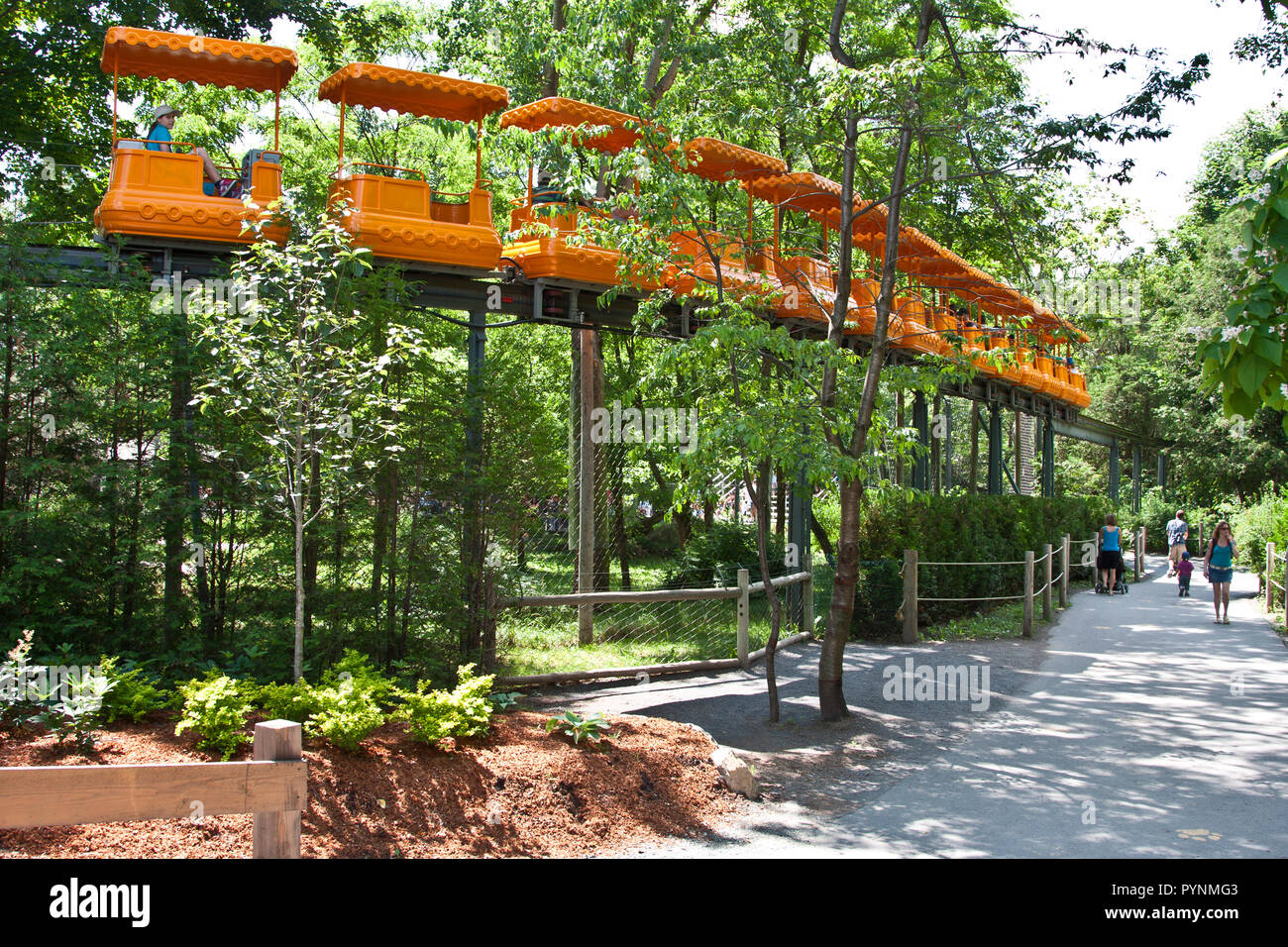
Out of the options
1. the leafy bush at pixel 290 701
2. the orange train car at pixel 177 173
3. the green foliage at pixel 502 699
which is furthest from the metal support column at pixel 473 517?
the leafy bush at pixel 290 701

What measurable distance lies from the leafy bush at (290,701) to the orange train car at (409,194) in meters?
5.39

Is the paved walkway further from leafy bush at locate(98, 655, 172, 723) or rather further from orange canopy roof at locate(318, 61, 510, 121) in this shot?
orange canopy roof at locate(318, 61, 510, 121)

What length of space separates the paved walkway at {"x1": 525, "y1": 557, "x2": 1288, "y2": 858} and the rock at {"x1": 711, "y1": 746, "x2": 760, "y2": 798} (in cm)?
18

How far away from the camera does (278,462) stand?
29.5ft

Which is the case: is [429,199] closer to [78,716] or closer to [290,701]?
[290,701]

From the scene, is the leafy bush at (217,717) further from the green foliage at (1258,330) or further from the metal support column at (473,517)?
the green foliage at (1258,330)

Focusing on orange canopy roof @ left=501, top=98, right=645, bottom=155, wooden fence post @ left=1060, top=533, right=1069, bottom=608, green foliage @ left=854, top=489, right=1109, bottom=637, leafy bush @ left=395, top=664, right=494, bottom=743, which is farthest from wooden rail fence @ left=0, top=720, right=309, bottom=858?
wooden fence post @ left=1060, top=533, right=1069, bottom=608

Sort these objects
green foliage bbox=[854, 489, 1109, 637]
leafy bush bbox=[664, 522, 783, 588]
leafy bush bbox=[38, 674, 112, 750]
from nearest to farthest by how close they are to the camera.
Result: 1. leafy bush bbox=[38, 674, 112, 750]
2. green foliage bbox=[854, 489, 1109, 637]
3. leafy bush bbox=[664, 522, 783, 588]

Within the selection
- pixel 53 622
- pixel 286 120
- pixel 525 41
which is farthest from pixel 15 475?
pixel 286 120

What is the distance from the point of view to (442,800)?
21.4 feet

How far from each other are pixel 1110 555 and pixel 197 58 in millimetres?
20706

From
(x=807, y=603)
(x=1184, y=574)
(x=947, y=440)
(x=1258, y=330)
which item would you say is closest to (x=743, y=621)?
(x=807, y=603)

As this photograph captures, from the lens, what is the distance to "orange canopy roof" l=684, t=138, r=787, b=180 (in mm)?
13258

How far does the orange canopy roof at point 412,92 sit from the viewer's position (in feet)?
37.0
